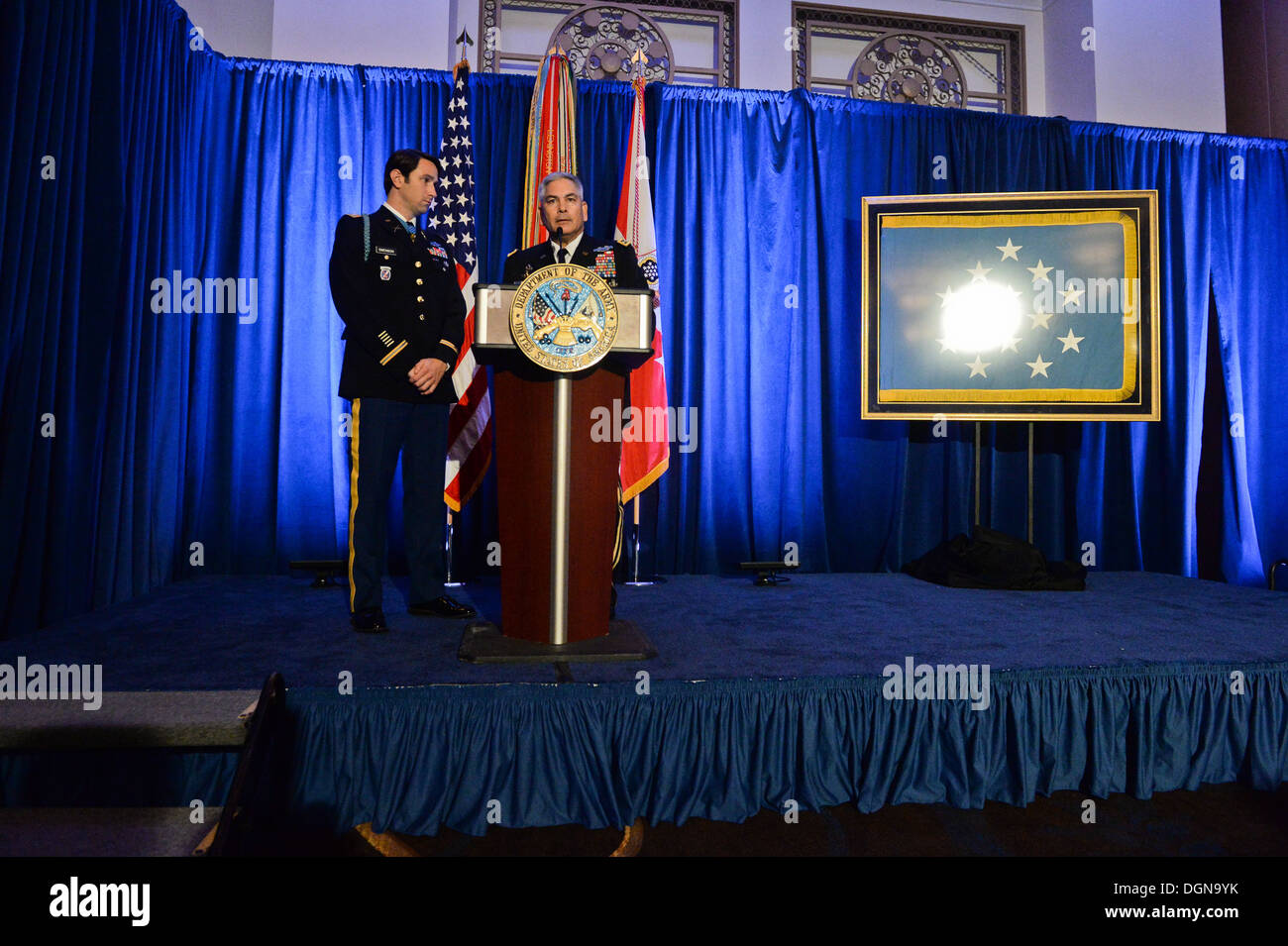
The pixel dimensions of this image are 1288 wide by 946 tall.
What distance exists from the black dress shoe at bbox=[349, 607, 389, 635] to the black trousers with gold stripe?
0.02 metres

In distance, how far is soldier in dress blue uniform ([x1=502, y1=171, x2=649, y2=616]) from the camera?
6.98ft

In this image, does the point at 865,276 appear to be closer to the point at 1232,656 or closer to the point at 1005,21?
the point at 1232,656

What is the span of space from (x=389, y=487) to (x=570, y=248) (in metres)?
0.90

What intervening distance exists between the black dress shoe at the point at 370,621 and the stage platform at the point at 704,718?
0.12 ft

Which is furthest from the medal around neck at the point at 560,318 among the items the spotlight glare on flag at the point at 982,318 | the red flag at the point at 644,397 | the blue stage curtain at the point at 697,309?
the spotlight glare on flag at the point at 982,318

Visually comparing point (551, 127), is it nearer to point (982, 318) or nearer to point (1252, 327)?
point (982, 318)

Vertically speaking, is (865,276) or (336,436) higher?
(865,276)

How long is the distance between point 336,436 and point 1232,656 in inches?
135

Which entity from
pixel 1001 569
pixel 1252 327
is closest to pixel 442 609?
pixel 1001 569

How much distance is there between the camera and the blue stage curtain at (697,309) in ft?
9.77

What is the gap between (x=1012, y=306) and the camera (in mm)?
3424

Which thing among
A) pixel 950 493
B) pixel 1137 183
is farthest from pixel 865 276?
pixel 1137 183

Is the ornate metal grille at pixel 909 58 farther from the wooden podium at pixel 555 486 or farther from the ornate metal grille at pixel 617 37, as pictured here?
the wooden podium at pixel 555 486

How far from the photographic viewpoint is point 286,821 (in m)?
1.53
